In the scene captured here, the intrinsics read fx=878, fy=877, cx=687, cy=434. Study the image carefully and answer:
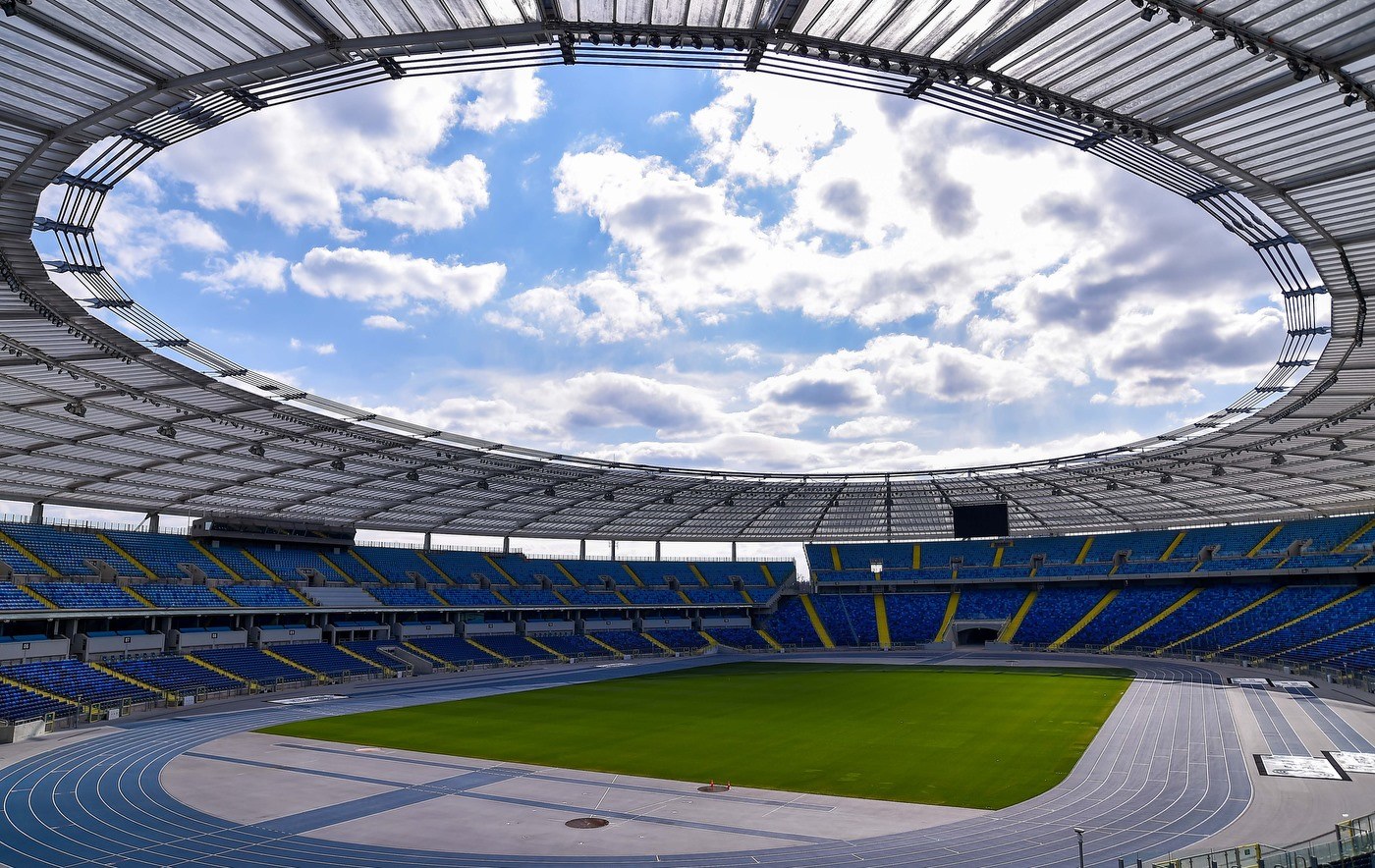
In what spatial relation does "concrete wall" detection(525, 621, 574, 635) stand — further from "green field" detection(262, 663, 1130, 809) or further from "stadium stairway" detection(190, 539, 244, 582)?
"stadium stairway" detection(190, 539, 244, 582)

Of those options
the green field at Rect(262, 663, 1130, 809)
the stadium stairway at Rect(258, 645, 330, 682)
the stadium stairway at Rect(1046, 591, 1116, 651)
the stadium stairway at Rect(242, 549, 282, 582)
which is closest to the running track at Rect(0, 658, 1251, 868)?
the green field at Rect(262, 663, 1130, 809)

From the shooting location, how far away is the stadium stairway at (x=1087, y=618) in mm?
76250

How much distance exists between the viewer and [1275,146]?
819 inches

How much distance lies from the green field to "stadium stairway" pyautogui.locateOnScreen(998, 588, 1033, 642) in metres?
23.3

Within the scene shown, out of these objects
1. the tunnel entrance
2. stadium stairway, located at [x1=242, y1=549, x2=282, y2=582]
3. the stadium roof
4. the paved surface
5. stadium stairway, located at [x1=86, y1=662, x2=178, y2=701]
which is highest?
the stadium roof

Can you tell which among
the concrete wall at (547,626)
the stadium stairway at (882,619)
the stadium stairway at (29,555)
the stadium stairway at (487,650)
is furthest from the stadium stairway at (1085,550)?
the stadium stairway at (29,555)

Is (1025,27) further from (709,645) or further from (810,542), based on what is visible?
(810,542)

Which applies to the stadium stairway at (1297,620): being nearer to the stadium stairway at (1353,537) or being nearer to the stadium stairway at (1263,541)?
the stadium stairway at (1353,537)

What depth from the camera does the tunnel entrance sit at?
8319cm

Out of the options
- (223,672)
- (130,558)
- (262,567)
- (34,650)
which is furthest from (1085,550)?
(34,650)

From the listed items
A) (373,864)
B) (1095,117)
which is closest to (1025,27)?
(1095,117)

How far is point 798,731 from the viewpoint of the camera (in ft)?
121

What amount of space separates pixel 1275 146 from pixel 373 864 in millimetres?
26446

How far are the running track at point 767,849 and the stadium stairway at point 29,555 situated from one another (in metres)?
18.9
